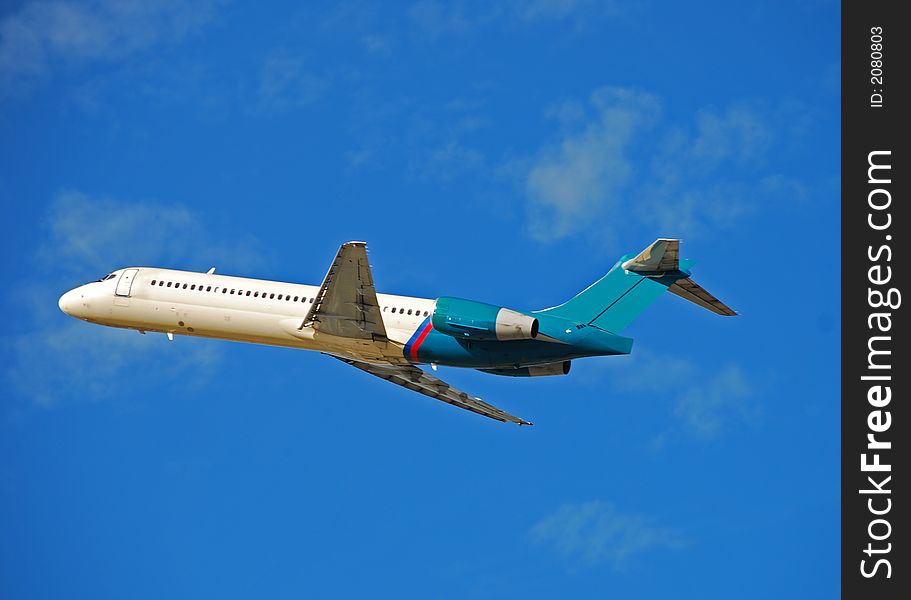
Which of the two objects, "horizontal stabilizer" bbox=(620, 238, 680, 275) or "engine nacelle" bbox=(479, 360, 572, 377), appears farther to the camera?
"engine nacelle" bbox=(479, 360, 572, 377)

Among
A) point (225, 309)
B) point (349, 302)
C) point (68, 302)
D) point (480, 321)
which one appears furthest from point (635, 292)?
point (68, 302)

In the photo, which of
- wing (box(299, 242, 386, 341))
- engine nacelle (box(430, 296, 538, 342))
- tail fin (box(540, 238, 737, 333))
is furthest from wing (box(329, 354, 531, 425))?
tail fin (box(540, 238, 737, 333))

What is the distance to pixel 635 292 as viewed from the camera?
47.6 metres

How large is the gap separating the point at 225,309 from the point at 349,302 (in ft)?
20.7

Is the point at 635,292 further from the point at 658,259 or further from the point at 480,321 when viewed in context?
the point at 480,321

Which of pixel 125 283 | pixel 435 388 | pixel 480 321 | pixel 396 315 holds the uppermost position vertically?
pixel 125 283

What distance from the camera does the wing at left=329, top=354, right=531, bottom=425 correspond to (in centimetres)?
5494

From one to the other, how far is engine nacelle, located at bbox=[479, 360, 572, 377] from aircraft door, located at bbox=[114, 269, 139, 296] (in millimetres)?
14647

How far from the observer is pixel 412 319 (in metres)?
48.6

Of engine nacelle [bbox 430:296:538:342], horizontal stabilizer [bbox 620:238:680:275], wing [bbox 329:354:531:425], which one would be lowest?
engine nacelle [bbox 430:296:538:342]

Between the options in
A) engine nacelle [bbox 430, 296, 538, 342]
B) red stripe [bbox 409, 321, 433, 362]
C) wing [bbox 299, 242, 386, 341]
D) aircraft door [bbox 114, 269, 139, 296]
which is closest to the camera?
engine nacelle [bbox 430, 296, 538, 342]

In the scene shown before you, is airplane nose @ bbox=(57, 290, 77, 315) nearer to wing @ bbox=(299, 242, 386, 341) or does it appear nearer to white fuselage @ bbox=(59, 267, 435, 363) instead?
white fuselage @ bbox=(59, 267, 435, 363)

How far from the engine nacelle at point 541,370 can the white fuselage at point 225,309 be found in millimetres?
3749
